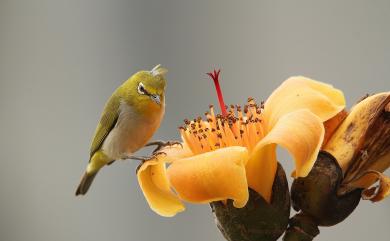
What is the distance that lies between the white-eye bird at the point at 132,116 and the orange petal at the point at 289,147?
1.94 feet

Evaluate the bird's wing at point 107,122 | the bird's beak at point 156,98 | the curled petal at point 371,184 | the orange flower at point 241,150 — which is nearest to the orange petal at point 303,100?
the orange flower at point 241,150

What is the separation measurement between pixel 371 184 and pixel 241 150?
0.84 ft

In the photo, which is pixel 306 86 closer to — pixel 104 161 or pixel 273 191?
pixel 273 191

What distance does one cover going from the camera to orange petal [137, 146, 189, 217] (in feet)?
3.35

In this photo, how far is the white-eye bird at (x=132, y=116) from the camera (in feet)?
4.99

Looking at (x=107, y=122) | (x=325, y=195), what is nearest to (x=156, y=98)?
(x=107, y=122)

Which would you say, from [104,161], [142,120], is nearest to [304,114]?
[142,120]

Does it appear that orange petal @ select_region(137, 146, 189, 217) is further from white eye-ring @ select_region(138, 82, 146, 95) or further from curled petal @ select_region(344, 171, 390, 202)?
white eye-ring @ select_region(138, 82, 146, 95)

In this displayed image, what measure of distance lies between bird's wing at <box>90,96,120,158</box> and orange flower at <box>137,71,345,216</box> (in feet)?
1.90

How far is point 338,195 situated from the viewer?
0.96m

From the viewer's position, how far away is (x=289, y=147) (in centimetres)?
86

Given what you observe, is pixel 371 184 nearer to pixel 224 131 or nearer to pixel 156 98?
pixel 224 131

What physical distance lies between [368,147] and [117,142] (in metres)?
0.88

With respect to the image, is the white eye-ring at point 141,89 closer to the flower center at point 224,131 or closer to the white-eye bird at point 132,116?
the white-eye bird at point 132,116
